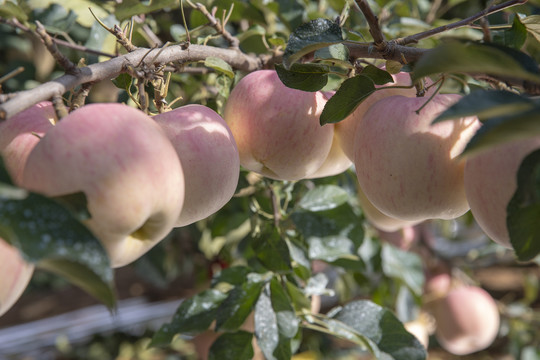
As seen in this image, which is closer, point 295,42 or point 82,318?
point 295,42

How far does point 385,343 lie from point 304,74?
0.40 m

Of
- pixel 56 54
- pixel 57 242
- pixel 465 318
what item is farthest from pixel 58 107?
pixel 465 318

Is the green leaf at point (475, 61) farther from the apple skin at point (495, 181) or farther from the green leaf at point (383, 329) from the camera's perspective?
the green leaf at point (383, 329)

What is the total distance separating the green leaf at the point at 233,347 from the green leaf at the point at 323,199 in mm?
227

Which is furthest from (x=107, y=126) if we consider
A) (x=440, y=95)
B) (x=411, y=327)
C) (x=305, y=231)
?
(x=411, y=327)

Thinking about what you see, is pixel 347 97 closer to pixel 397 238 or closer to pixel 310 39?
pixel 310 39

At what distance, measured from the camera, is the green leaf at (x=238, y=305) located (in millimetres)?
713

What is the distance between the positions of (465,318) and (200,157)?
1.26 m

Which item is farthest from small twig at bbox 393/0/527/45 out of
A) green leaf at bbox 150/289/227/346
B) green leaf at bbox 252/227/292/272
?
green leaf at bbox 150/289/227/346

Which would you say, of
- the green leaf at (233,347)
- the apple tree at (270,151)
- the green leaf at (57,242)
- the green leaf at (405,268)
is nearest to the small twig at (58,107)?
the apple tree at (270,151)

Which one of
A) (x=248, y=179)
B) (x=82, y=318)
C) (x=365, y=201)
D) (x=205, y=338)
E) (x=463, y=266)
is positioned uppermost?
(x=248, y=179)

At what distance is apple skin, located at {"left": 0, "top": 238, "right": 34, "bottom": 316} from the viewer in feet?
1.26

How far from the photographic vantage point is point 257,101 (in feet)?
2.00

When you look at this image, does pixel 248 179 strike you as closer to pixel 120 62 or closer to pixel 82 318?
pixel 120 62
